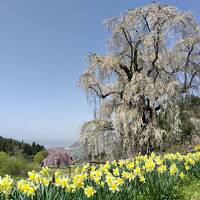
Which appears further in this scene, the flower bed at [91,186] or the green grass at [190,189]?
the green grass at [190,189]

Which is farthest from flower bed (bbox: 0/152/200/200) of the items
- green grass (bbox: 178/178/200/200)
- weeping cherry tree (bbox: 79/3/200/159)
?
weeping cherry tree (bbox: 79/3/200/159)

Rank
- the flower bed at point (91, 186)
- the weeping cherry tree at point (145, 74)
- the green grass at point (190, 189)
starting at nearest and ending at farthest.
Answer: the flower bed at point (91, 186), the green grass at point (190, 189), the weeping cherry tree at point (145, 74)

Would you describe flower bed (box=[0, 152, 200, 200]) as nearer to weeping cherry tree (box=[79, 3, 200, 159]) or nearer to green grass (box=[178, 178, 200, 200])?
green grass (box=[178, 178, 200, 200])

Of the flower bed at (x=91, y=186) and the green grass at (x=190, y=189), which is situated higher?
the flower bed at (x=91, y=186)

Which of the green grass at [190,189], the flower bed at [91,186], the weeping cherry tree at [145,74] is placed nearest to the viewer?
the flower bed at [91,186]

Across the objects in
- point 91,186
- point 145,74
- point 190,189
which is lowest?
point 190,189

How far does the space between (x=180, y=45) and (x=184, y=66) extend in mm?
897

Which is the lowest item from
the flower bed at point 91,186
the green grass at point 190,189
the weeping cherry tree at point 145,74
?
the green grass at point 190,189

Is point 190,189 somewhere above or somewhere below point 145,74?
below

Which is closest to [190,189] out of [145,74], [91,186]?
[91,186]

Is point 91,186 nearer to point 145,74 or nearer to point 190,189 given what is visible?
point 190,189

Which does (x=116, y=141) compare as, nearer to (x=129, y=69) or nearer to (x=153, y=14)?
(x=129, y=69)

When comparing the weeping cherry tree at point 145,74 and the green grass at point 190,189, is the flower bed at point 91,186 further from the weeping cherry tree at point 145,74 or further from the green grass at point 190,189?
the weeping cherry tree at point 145,74

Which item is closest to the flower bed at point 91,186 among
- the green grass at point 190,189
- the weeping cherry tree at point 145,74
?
the green grass at point 190,189
